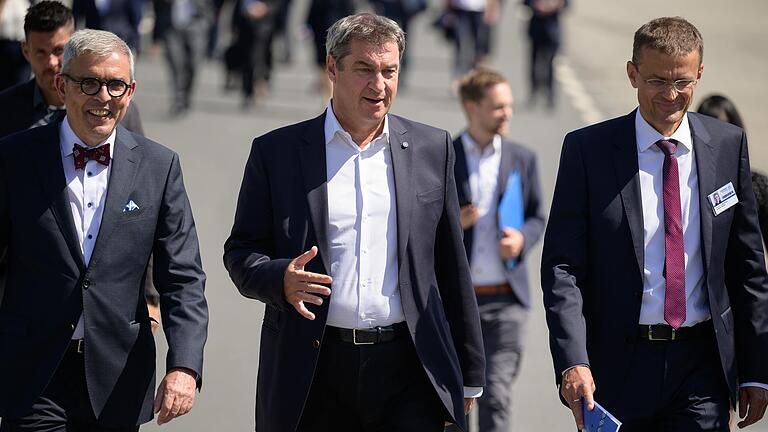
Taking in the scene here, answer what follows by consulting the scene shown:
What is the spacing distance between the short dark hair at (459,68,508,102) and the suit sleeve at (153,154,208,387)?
2.71 meters

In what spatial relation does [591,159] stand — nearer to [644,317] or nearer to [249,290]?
[644,317]

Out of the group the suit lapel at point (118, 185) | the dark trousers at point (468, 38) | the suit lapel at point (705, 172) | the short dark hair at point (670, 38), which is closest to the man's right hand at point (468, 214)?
the suit lapel at point (705, 172)

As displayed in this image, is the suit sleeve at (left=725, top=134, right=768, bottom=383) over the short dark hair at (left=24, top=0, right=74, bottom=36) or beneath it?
beneath

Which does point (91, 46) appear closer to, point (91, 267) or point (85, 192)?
point (85, 192)

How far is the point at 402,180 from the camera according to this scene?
17.4ft

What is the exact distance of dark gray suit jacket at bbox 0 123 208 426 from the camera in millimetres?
5105

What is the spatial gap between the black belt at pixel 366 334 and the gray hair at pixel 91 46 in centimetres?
122

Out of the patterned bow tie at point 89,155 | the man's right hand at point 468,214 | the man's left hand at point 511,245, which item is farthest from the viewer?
the man's left hand at point 511,245

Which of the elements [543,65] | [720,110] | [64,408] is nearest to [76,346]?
[64,408]

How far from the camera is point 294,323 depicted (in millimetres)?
5211

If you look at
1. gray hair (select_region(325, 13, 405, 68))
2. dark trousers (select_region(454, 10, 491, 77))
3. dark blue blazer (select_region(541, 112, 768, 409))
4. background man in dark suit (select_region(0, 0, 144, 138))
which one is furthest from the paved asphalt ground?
gray hair (select_region(325, 13, 405, 68))

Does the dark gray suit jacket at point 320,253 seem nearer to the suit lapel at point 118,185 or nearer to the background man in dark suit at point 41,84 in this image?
the suit lapel at point 118,185

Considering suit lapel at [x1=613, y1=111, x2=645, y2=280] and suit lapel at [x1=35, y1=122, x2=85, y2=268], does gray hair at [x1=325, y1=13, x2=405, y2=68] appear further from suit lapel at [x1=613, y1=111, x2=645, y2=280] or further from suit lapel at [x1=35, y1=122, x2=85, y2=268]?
suit lapel at [x1=35, y1=122, x2=85, y2=268]

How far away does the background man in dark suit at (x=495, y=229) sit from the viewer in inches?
293
